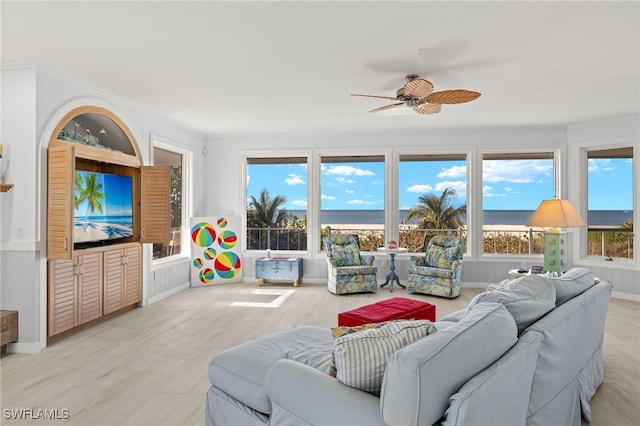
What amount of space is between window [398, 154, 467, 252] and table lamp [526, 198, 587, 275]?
Answer: 2.81 meters

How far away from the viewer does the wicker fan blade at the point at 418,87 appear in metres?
3.63

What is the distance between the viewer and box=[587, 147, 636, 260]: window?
20.0ft

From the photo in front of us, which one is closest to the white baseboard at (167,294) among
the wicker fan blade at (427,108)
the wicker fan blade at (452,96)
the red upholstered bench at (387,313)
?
the red upholstered bench at (387,313)

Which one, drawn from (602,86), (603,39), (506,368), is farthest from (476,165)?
(506,368)

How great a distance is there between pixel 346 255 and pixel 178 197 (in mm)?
2925

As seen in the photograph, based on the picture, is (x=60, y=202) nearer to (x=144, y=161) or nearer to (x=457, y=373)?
(x=144, y=161)

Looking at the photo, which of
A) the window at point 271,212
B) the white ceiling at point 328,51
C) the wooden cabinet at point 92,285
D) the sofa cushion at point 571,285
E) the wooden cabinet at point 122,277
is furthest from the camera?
the window at point 271,212

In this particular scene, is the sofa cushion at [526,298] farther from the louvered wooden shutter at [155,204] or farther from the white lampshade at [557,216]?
the louvered wooden shutter at [155,204]

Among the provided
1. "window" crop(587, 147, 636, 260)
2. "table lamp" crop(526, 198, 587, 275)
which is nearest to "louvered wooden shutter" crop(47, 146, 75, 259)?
"table lamp" crop(526, 198, 587, 275)

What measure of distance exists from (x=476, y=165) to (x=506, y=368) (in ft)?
18.7

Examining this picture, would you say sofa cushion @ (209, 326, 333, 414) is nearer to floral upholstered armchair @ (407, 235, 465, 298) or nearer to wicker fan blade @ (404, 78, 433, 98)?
wicker fan blade @ (404, 78, 433, 98)

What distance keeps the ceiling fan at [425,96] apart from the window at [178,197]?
3.80 m

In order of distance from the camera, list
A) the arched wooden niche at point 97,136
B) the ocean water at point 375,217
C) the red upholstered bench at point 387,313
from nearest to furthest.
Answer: the red upholstered bench at point 387,313 < the arched wooden niche at point 97,136 < the ocean water at point 375,217

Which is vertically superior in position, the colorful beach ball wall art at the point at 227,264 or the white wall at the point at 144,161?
the white wall at the point at 144,161
